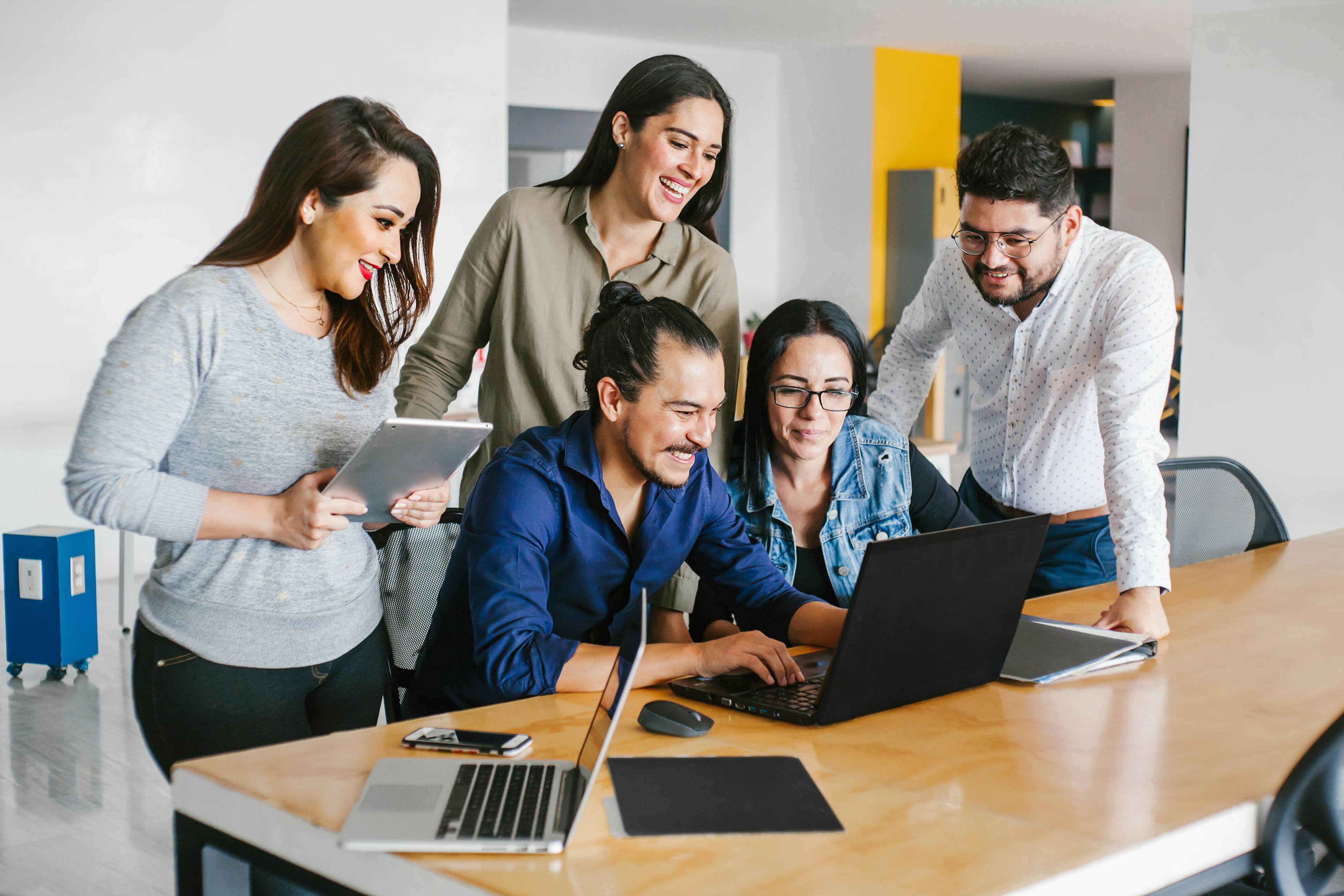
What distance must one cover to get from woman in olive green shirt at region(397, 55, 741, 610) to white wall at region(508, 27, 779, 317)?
18.9 feet

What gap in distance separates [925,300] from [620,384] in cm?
105

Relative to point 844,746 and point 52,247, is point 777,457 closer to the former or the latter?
point 844,746

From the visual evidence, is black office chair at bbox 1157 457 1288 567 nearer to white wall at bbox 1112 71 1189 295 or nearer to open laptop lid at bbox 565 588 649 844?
open laptop lid at bbox 565 588 649 844

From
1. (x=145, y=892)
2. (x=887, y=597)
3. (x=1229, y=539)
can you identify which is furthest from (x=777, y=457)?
(x=145, y=892)

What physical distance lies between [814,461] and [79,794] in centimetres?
203

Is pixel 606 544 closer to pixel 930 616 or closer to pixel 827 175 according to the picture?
pixel 930 616

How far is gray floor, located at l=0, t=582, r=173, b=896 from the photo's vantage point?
2533 mm

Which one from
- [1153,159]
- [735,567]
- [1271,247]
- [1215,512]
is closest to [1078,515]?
[1215,512]

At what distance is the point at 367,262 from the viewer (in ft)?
5.15

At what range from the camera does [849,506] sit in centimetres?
220

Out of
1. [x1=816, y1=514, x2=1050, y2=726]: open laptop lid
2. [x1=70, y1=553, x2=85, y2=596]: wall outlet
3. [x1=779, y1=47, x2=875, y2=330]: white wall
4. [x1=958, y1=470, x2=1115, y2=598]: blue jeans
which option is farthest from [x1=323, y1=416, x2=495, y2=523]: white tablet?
[x1=779, y1=47, x2=875, y2=330]: white wall

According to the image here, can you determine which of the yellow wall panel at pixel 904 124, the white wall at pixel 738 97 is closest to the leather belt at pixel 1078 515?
the white wall at pixel 738 97

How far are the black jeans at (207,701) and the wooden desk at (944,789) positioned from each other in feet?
0.73

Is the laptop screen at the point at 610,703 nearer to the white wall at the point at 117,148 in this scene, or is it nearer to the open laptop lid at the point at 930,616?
the open laptop lid at the point at 930,616
